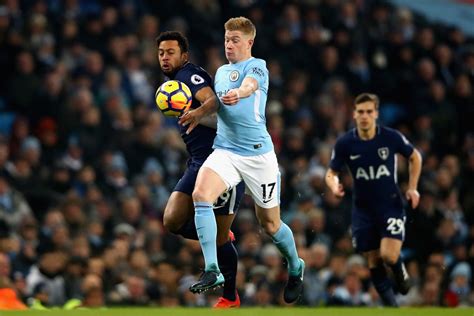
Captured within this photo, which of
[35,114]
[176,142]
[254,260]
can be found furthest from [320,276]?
[35,114]

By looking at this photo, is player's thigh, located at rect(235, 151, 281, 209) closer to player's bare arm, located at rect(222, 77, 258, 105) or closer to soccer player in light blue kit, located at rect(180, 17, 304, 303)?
soccer player in light blue kit, located at rect(180, 17, 304, 303)

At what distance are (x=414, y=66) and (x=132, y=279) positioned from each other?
8.41 metres

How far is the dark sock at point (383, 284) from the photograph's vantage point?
46.6 ft

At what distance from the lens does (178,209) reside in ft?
37.5

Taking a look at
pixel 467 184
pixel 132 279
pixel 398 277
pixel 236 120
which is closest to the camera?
pixel 236 120

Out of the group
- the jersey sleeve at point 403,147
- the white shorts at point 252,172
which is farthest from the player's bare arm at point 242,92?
the jersey sleeve at point 403,147

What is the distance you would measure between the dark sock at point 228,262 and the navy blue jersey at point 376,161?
2.42m

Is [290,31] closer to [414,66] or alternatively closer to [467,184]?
[414,66]

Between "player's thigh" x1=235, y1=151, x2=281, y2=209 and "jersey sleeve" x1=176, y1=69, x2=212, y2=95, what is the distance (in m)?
0.71

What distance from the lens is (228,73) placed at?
36.9 feet

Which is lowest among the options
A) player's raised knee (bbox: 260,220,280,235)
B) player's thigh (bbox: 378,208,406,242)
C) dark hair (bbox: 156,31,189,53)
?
player's thigh (bbox: 378,208,406,242)

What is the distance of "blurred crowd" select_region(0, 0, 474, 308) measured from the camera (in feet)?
51.5

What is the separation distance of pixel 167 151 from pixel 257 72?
6.90m

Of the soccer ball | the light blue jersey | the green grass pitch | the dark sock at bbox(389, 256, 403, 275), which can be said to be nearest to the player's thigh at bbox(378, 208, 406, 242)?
the dark sock at bbox(389, 256, 403, 275)
